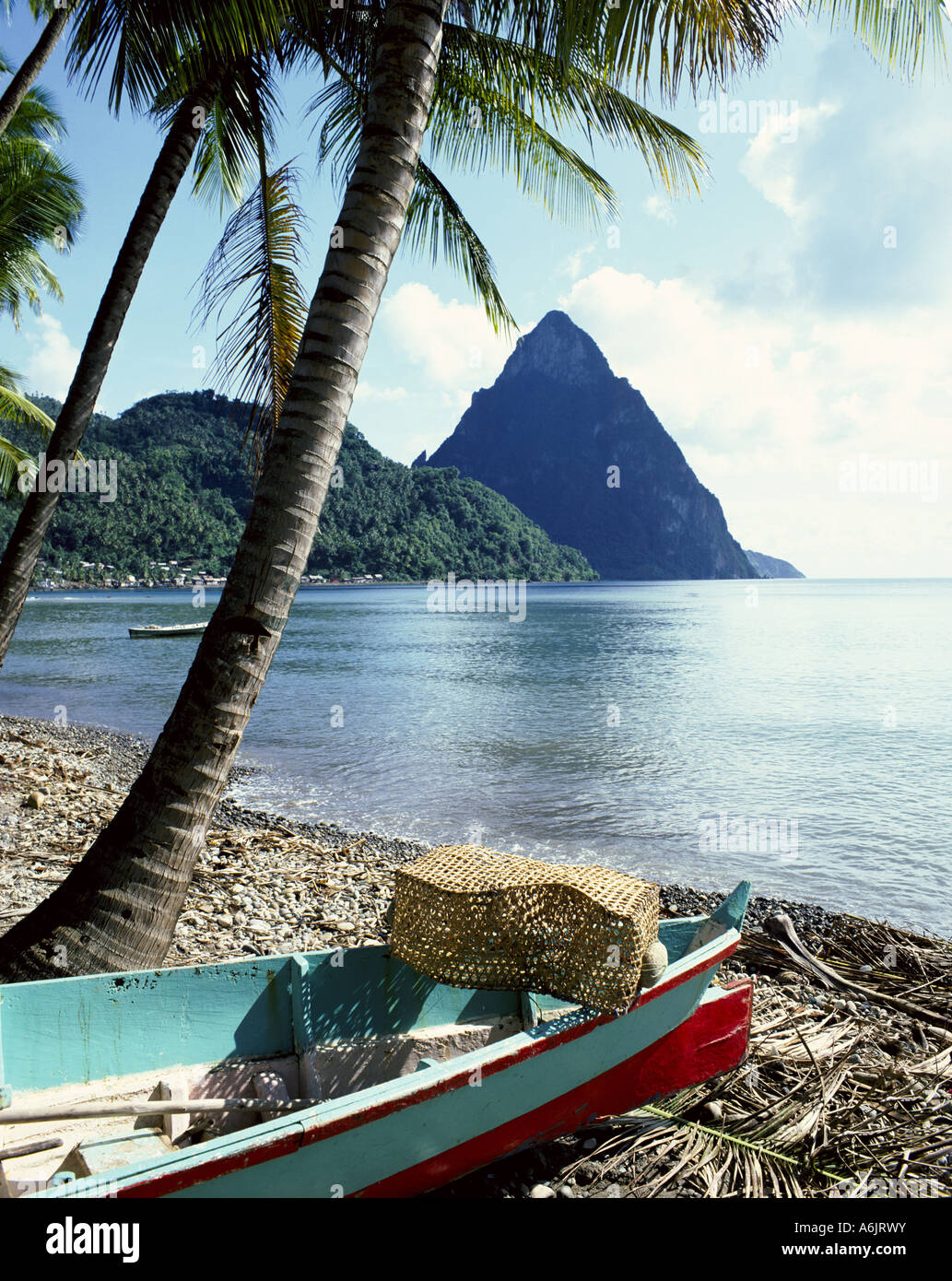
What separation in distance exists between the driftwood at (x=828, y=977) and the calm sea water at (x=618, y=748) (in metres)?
2.25

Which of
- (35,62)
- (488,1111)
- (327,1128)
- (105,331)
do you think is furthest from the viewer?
(35,62)

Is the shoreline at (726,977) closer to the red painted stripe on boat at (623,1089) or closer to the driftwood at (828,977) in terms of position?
the driftwood at (828,977)

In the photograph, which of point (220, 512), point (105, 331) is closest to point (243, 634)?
point (105, 331)

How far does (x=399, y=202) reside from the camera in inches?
152

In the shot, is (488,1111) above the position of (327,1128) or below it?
below

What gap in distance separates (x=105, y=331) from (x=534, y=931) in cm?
571

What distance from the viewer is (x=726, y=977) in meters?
5.71

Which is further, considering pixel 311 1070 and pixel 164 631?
pixel 164 631

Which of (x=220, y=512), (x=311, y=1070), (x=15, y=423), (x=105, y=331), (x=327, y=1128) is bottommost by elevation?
(x=311, y=1070)

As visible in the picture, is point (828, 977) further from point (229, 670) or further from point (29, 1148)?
point (29, 1148)

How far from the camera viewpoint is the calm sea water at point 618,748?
401 inches
